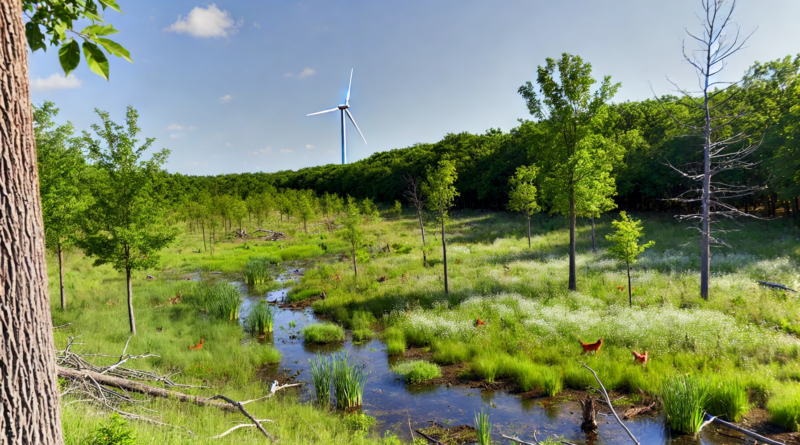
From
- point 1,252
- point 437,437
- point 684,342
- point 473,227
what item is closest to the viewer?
point 1,252

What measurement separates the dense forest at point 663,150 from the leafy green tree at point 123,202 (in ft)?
16.5

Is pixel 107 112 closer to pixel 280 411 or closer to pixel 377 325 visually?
pixel 280 411

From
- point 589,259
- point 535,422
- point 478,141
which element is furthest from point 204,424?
point 478,141

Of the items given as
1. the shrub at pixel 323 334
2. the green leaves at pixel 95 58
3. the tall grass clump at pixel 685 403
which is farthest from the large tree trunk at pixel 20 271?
the shrub at pixel 323 334

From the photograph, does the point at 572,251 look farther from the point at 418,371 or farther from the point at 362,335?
the point at 362,335

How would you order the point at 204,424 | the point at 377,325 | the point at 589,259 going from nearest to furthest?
the point at 204,424, the point at 377,325, the point at 589,259

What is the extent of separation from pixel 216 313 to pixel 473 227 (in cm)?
3508

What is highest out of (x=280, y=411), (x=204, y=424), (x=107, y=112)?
(x=107, y=112)

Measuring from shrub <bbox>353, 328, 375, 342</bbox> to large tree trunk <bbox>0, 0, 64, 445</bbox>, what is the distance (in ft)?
49.5

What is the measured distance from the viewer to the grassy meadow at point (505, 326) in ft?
31.7

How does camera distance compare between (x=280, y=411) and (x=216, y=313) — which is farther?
(x=216, y=313)

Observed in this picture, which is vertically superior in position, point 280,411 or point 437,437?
point 280,411

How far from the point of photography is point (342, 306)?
21.3 meters

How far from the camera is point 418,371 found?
43.1ft
